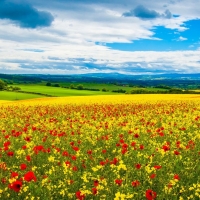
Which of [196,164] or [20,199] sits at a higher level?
[196,164]

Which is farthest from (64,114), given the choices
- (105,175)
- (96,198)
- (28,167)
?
(96,198)

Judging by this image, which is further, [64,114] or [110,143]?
[64,114]

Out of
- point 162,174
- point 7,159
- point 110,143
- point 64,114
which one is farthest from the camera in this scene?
point 64,114

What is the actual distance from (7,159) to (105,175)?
310 centimetres

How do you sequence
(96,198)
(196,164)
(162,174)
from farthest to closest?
(196,164)
(162,174)
(96,198)

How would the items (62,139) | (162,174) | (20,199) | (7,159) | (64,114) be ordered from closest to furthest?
(20,199)
(162,174)
(7,159)
(62,139)
(64,114)

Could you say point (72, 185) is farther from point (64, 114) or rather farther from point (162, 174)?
point (64, 114)

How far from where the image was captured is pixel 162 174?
6.61 metres

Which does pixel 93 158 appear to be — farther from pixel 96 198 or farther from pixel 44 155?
pixel 96 198

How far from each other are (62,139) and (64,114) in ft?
28.6

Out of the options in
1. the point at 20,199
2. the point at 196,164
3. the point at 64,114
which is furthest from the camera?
the point at 64,114

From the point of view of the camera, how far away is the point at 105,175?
664 cm

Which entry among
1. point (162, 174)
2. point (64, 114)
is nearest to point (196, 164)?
point (162, 174)

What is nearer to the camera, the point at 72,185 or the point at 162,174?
the point at 72,185
